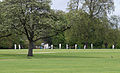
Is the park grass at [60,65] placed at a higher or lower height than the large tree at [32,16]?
lower

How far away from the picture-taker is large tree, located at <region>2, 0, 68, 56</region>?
47.9 meters

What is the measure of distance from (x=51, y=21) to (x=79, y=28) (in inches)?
732

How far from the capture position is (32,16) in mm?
48500

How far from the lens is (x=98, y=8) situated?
2913 inches

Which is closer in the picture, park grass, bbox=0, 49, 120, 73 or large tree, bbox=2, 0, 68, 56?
park grass, bbox=0, 49, 120, 73

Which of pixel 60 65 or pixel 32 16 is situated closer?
pixel 60 65

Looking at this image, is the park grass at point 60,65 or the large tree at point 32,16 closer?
the park grass at point 60,65

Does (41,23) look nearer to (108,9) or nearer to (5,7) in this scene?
(5,7)

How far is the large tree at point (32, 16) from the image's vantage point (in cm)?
4794

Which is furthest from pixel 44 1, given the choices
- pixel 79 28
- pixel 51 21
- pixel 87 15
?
pixel 87 15

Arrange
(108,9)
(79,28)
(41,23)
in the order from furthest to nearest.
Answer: (108,9), (79,28), (41,23)

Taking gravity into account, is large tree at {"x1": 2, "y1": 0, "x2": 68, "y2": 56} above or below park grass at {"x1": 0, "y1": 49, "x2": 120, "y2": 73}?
above

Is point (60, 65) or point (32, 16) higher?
point (32, 16)

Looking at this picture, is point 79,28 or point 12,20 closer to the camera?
point 12,20
